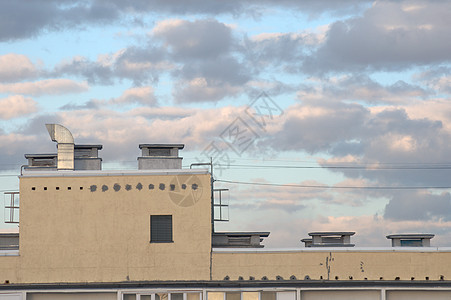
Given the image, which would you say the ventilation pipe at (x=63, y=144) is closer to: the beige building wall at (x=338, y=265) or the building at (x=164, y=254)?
the building at (x=164, y=254)

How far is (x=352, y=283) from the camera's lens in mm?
45125

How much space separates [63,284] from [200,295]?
8203mm

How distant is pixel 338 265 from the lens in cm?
4566

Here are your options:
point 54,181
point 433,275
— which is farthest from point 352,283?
point 54,181

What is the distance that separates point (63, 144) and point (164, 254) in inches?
378

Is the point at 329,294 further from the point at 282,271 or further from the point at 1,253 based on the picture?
the point at 1,253

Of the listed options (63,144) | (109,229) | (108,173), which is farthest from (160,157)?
(63,144)

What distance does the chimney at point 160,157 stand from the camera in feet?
157

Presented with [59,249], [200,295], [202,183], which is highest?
[202,183]

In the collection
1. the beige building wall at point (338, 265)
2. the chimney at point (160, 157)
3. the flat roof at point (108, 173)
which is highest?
the chimney at point (160, 157)

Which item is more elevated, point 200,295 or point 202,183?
point 202,183

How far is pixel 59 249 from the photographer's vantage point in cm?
4544

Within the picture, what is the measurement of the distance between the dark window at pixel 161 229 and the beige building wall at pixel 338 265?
3.07m

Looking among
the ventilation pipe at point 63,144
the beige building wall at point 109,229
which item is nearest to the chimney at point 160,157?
the beige building wall at point 109,229
